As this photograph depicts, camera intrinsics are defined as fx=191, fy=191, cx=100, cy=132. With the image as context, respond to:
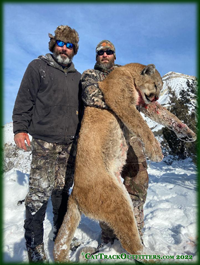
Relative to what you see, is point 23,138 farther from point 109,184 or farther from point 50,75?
point 109,184

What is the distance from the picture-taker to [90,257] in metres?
2.71

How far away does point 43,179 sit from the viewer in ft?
9.70

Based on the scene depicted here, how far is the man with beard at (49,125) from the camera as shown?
290cm

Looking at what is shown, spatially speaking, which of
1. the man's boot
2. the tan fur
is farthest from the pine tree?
the man's boot

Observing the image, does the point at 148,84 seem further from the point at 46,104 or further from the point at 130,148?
the point at 46,104

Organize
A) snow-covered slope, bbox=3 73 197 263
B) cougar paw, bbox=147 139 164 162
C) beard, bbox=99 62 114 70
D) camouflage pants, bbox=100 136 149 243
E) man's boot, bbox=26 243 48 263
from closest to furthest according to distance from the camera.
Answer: cougar paw, bbox=147 139 164 162
man's boot, bbox=26 243 48 263
snow-covered slope, bbox=3 73 197 263
camouflage pants, bbox=100 136 149 243
beard, bbox=99 62 114 70

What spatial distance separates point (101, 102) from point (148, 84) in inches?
33.2

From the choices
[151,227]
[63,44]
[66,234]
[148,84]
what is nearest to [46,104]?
[63,44]

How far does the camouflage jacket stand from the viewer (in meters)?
2.87

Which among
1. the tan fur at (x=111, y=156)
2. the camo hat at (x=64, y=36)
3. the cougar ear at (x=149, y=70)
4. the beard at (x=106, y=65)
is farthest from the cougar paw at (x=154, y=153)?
the camo hat at (x=64, y=36)

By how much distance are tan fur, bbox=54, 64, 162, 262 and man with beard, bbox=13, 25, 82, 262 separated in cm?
50

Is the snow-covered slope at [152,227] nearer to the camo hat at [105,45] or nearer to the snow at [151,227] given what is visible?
the snow at [151,227]

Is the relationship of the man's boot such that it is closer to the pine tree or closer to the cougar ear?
the cougar ear

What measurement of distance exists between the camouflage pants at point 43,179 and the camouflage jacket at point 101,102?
89 centimetres
